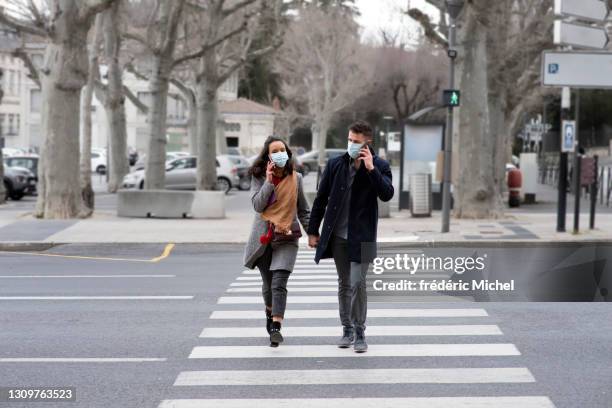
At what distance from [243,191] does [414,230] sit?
2524 cm

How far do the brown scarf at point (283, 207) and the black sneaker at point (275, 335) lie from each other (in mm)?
800

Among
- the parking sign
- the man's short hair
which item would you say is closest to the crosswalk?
the man's short hair

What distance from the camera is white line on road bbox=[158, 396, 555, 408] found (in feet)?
23.0

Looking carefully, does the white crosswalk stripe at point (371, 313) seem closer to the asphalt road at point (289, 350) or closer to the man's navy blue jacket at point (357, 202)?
the asphalt road at point (289, 350)

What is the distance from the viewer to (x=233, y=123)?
90.9m

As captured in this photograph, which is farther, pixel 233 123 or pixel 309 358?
pixel 233 123

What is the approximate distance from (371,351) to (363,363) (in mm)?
510

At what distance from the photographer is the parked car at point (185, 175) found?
4181cm

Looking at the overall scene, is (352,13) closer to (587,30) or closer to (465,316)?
(587,30)

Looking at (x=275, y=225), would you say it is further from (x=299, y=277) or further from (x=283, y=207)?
(x=299, y=277)

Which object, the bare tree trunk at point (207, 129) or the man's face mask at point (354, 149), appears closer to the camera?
the man's face mask at point (354, 149)

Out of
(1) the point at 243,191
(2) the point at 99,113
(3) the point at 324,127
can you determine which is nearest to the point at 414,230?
(1) the point at 243,191

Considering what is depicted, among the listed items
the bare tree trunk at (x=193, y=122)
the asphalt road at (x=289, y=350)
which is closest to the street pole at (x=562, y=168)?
the asphalt road at (x=289, y=350)

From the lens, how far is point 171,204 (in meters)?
26.1
